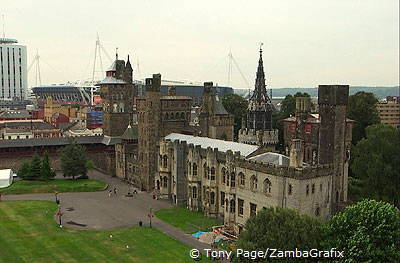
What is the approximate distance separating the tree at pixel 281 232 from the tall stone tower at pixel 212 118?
49150 millimetres

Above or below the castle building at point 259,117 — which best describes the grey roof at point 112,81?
above

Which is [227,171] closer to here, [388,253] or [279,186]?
[279,186]

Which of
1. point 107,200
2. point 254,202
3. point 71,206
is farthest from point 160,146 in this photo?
point 254,202

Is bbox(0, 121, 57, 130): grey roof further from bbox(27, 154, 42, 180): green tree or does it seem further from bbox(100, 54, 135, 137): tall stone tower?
bbox(27, 154, 42, 180): green tree

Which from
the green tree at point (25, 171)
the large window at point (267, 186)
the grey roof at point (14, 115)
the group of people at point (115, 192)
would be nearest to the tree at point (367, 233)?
the large window at point (267, 186)

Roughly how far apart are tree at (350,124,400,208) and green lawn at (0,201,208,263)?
31265 millimetres

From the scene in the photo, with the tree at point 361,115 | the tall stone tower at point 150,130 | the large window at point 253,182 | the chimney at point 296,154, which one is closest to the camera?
the chimney at point 296,154

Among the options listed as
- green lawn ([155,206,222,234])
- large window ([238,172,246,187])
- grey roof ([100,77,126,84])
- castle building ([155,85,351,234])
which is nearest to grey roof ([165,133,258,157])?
castle building ([155,85,351,234])

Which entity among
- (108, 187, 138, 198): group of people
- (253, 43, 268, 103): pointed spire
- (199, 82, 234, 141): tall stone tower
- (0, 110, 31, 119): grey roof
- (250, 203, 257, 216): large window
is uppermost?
(253, 43, 268, 103): pointed spire

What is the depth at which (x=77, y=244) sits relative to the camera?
164 feet

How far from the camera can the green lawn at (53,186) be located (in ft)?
252

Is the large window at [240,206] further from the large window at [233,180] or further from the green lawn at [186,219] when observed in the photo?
the green lawn at [186,219]

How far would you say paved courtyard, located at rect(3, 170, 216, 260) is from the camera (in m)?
57.3

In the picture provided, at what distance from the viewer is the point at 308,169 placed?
166 ft
